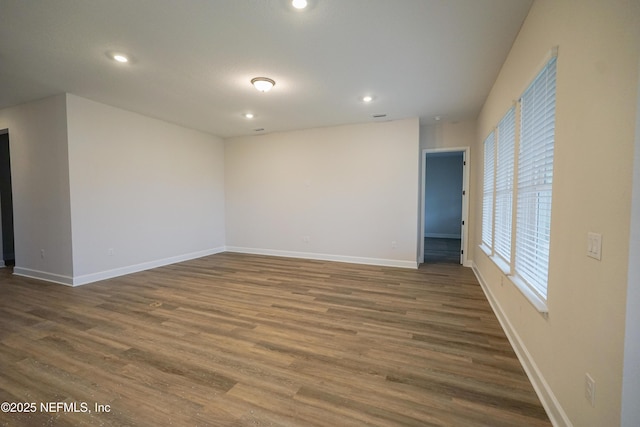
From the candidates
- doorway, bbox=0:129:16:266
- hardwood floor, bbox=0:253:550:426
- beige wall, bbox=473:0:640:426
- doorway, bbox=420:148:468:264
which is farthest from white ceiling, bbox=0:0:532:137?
doorway, bbox=420:148:468:264

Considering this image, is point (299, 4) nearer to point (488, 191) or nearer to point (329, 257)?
point (488, 191)

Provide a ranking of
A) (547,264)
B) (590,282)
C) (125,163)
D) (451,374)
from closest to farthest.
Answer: (590,282) < (547,264) < (451,374) < (125,163)

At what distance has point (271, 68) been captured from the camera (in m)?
2.98

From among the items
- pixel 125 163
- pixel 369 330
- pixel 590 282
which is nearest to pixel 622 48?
pixel 590 282

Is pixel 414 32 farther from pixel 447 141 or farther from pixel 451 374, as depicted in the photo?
pixel 447 141

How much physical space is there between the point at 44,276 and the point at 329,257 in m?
4.81

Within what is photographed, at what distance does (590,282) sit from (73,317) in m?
4.32

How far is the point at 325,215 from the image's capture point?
18.1ft

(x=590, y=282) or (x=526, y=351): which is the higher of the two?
(x=590, y=282)

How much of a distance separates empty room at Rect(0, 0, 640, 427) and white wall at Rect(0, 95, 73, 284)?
4 centimetres

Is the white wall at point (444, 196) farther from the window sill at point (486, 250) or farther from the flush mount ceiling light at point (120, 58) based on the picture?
the flush mount ceiling light at point (120, 58)

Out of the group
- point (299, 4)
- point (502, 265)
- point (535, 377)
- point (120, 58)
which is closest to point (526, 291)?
point (535, 377)

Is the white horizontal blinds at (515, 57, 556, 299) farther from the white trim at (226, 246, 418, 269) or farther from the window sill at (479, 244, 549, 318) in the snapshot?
the white trim at (226, 246, 418, 269)

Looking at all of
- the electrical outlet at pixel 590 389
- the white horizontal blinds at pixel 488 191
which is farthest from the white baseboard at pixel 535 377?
the white horizontal blinds at pixel 488 191
